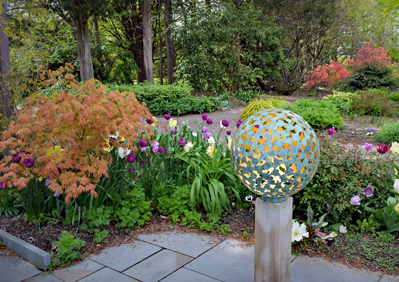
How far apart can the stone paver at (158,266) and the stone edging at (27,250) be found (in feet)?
2.13

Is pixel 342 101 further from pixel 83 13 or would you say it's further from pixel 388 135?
pixel 83 13

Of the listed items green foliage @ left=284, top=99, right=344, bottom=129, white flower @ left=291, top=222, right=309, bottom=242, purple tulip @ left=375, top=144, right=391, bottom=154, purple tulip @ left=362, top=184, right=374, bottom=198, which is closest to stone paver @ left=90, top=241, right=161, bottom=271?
white flower @ left=291, top=222, right=309, bottom=242

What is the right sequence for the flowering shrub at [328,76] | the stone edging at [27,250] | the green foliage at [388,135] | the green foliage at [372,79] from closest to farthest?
the stone edging at [27,250], the green foliage at [388,135], the green foliage at [372,79], the flowering shrub at [328,76]

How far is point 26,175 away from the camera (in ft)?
9.54

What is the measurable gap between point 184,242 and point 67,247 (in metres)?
0.98

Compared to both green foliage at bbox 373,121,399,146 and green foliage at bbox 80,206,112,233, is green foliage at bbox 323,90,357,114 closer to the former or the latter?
green foliage at bbox 373,121,399,146

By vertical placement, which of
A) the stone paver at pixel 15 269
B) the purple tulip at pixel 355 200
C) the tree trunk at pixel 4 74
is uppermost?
the tree trunk at pixel 4 74

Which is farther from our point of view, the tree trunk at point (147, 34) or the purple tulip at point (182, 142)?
the tree trunk at point (147, 34)

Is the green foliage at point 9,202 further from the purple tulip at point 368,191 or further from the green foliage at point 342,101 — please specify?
the green foliage at point 342,101

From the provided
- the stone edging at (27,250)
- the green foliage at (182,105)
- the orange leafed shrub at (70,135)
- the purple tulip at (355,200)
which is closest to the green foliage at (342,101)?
the green foliage at (182,105)

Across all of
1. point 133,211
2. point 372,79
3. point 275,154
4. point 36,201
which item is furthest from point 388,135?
point 372,79

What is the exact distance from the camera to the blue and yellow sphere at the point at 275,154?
1.77 metres

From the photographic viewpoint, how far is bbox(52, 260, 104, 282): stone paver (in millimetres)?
2445

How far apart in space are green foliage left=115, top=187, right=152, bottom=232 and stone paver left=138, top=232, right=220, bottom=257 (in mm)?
188
